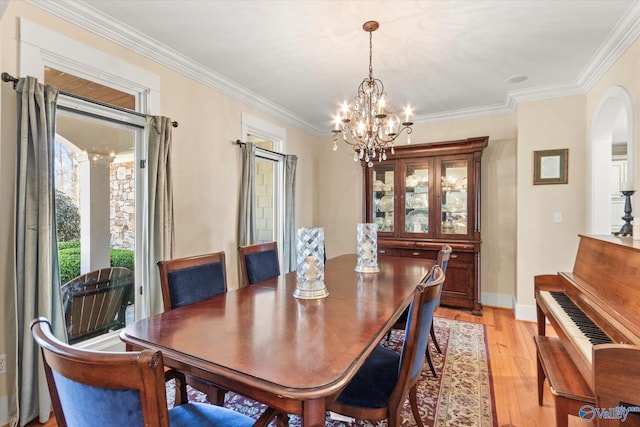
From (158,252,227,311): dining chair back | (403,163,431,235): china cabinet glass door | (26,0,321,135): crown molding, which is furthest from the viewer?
(403,163,431,235): china cabinet glass door

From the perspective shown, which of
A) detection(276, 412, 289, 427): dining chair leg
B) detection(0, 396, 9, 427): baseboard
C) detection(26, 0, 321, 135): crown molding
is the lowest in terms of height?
detection(0, 396, 9, 427): baseboard

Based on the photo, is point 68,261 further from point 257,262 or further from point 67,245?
point 257,262

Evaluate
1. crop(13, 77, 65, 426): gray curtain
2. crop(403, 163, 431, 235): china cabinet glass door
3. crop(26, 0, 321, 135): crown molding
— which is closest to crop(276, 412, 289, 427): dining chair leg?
crop(13, 77, 65, 426): gray curtain

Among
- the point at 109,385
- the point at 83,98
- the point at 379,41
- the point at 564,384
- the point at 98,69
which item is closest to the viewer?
the point at 109,385

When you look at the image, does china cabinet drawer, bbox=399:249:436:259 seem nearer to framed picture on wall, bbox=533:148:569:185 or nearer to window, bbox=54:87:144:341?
framed picture on wall, bbox=533:148:569:185

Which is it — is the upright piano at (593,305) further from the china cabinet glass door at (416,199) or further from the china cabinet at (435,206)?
the china cabinet glass door at (416,199)

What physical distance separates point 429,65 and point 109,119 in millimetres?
2705

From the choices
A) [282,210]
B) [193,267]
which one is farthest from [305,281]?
[282,210]

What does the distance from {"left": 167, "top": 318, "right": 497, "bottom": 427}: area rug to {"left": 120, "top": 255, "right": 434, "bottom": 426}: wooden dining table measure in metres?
0.78

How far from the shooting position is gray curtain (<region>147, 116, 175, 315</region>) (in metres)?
2.45

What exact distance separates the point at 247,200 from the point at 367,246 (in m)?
1.57

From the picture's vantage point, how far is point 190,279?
5.85ft

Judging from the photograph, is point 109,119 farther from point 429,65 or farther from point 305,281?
point 429,65

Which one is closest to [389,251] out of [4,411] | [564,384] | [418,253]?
[418,253]
